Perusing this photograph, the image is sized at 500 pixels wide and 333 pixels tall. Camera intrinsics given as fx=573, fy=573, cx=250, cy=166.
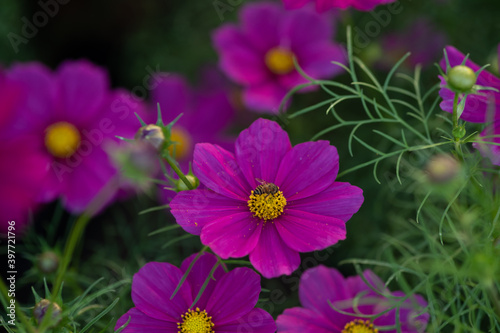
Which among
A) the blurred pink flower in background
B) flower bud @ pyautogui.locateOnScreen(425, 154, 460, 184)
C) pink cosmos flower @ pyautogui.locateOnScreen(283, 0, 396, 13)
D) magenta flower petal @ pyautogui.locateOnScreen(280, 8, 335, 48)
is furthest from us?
the blurred pink flower in background

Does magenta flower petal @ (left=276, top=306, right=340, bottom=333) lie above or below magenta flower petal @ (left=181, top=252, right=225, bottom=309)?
below

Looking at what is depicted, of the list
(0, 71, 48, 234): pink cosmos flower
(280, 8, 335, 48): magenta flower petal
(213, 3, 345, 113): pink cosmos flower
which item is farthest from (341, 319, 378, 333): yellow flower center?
(280, 8, 335, 48): magenta flower petal

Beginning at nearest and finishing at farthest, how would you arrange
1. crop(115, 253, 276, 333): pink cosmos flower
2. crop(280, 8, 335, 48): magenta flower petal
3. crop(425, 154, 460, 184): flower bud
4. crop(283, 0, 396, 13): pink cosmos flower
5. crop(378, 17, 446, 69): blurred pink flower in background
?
crop(425, 154, 460, 184): flower bud, crop(115, 253, 276, 333): pink cosmos flower, crop(283, 0, 396, 13): pink cosmos flower, crop(280, 8, 335, 48): magenta flower petal, crop(378, 17, 446, 69): blurred pink flower in background

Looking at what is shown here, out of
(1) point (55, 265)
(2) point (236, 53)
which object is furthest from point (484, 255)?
(2) point (236, 53)

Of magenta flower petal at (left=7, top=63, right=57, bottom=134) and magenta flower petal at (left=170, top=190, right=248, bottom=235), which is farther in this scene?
magenta flower petal at (left=7, top=63, right=57, bottom=134)

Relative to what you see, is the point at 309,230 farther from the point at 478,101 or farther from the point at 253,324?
the point at 478,101

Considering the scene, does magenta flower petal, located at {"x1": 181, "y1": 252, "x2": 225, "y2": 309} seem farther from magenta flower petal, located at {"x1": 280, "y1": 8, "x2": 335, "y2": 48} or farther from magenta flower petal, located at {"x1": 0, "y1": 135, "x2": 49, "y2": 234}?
magenta flower petal, located at {"x1": 280, "y1": 8, "x2": 335, "y2": 48}

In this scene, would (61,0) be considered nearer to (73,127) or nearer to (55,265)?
(73,127)

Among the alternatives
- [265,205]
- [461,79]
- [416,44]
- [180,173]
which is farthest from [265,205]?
[416,44]
